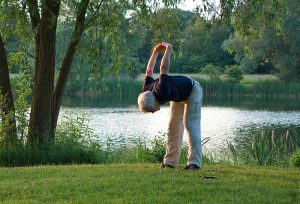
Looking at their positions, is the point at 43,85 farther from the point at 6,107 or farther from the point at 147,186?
the point at 147,186

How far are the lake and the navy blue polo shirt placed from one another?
8373mm

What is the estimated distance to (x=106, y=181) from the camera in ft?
21.1

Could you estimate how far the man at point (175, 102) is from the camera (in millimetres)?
6602

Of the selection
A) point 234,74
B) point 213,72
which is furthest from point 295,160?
point 213,72

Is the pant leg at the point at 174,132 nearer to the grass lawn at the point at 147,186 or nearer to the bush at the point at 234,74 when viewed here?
the grass lawn at the point at 147,186

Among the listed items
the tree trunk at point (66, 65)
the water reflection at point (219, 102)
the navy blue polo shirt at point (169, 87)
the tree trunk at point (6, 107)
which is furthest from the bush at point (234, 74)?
the navy blue polo shirt at point (169, 87)

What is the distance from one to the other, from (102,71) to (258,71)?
48.2m

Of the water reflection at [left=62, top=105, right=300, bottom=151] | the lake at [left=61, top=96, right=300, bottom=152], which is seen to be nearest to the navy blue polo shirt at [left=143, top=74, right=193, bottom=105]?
the lake at [left=61, top=96, right=300, bottom=152]

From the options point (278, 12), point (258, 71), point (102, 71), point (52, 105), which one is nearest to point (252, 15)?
point (278, 12)

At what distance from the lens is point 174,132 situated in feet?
24.3

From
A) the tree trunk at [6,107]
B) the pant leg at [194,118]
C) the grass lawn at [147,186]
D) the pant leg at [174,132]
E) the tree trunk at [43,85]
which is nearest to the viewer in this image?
the grass lawn at [147,186]

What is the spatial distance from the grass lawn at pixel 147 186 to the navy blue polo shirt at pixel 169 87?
963 mm

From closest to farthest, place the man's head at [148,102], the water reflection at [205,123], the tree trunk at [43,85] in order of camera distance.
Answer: the man's head at [148,102], the tree trunk at [43,85], the water reflection at [205,123]

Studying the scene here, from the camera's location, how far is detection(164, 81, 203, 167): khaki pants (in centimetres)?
713
